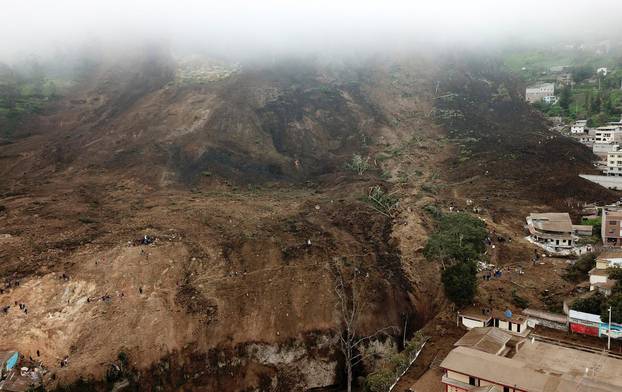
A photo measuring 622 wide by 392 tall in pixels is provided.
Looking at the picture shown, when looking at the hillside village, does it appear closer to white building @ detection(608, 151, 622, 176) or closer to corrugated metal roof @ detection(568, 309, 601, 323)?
corrugated metal roof @ detection(568, 309, 601, 323)

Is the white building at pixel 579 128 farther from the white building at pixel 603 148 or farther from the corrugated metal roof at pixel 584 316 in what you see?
the corrugated metal roof at pixel 584 316

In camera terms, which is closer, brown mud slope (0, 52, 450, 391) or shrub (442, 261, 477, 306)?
brown mud slope (0, 52, 450, 391)

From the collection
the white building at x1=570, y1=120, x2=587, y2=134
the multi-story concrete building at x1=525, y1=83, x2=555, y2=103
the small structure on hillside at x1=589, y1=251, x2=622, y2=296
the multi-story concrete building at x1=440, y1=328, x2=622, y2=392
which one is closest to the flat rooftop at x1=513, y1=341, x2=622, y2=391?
the multi-story concrete building at x1=440, y1=328, x2=622, y2=392

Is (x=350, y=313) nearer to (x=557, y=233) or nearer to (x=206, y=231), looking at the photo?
(x=206, y=231)

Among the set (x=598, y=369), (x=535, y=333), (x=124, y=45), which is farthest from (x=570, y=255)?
(x=124, y=45)

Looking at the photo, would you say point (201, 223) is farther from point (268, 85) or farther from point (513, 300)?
point (268, 85)

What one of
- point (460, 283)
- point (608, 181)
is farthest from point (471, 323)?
point (608, 181)
